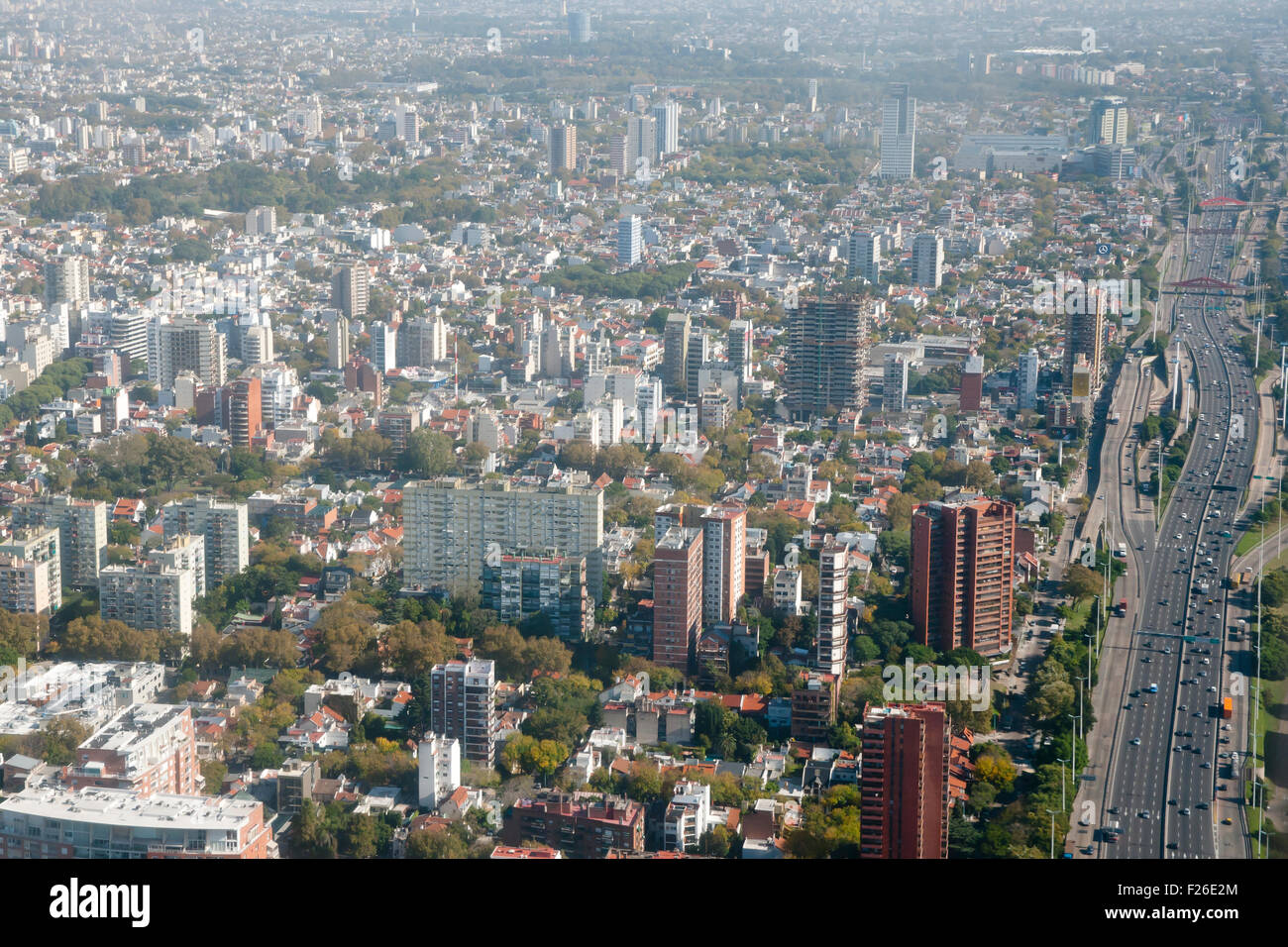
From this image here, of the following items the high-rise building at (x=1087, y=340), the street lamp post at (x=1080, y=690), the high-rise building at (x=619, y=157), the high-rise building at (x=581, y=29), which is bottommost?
the street lamp post at (x=1080, y=690)

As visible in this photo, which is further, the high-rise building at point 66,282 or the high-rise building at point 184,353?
the high-rise building at point 66,282

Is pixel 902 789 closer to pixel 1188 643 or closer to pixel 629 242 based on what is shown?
pixel 1188 643

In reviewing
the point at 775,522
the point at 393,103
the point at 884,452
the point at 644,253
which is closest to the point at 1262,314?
the point at 884,452

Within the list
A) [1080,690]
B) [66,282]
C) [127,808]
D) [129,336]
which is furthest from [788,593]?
[66,282]

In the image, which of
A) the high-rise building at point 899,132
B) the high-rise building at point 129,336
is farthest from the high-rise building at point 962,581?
the high-rise building at point 899,132

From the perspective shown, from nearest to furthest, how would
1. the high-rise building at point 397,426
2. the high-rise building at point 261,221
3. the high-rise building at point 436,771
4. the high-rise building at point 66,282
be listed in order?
the high-rise building at point 436,771 → the high-rise building at point 397,426 → the high-rise building at point 66,282 → the high-rise building at point 261,221

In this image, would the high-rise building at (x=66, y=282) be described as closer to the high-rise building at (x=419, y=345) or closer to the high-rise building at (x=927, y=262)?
the high-rise building at (x=419, y=345)

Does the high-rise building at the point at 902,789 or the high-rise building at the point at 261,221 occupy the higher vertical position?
the high-rise building at the point at 261,221

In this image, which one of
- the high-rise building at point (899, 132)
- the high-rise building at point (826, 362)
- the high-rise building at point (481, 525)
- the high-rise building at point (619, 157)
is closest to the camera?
the high-rise building at point (481, 525)
